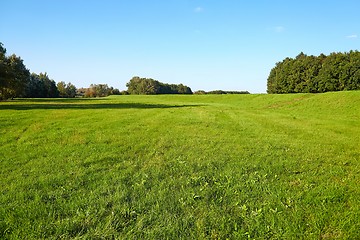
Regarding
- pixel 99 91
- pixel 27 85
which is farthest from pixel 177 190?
pixel 99 91

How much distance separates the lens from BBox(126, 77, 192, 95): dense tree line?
143750 millimetres

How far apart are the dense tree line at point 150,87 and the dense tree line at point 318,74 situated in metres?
68.2

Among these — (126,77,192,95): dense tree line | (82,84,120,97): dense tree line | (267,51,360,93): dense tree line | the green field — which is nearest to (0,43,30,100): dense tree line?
the green field

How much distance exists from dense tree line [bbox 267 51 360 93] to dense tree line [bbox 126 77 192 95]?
68201mm

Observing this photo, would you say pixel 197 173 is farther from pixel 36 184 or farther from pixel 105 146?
pixel 105 146

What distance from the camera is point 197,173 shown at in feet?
26.6

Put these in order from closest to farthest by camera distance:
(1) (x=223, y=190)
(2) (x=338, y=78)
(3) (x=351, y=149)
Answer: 1. (1) (x=223, y=190)
2. (3) (x=351, y=149)
3. (2) (x=338, y=78)

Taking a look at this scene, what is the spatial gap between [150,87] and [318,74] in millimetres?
88052

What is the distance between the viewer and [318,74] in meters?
74.6

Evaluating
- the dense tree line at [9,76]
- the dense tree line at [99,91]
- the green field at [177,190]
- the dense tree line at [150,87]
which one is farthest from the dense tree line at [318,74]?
the dense tree line at [99,91]

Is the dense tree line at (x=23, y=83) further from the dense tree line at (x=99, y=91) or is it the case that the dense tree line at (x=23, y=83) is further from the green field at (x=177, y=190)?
the green field at (x=177, y=190)

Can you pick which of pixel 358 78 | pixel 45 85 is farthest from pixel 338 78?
pixel 45 85

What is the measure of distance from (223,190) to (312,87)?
79.5 meters

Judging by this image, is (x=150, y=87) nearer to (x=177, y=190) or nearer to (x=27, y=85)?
(x=27, y=85)
